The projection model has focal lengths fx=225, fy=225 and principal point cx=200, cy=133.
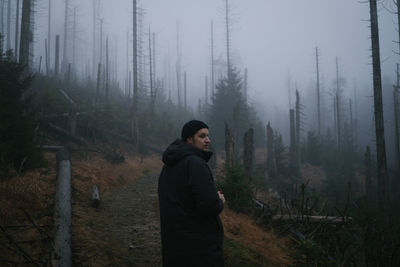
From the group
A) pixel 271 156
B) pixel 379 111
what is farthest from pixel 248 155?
pixel 271 156

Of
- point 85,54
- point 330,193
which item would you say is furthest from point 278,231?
point 85,54

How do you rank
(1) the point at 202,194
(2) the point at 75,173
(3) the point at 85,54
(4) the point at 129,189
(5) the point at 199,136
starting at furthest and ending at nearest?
(3) the point at 85,54 < (4) the point at 129,189 < (2) the point at 75,173 < (5) the point at 199,136 < (1) the point at 202,194

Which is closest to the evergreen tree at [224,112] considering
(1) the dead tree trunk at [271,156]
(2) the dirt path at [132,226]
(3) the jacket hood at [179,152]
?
(1) the dead tree trunk at [271,156]

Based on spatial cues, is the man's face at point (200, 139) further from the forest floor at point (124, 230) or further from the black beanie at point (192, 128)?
the forest floor at point (124, 230)

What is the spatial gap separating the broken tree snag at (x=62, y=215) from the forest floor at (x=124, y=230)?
26 centimetres

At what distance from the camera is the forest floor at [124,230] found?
13.2ft

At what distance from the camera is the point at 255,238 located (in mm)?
5906

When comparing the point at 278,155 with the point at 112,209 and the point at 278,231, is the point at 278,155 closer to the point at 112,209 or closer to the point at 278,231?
the point at 278,231

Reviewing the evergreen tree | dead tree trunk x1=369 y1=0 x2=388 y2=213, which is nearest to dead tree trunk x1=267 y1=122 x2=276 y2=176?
the evergreen tree

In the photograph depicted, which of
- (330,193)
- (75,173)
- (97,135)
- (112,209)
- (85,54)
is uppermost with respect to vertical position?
(85,54)

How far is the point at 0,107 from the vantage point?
6.27 meters

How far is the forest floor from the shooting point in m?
4.03

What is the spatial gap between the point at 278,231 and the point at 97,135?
1278cm

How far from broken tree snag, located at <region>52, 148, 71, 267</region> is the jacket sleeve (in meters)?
2.56
